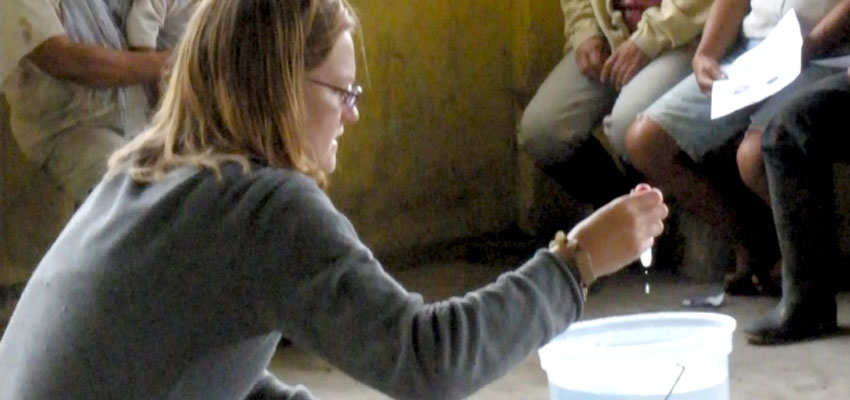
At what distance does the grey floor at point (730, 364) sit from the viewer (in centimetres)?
227

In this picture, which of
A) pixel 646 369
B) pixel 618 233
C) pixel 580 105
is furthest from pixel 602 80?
pixel 618 233

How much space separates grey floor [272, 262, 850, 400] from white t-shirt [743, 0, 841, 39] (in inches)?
23.3

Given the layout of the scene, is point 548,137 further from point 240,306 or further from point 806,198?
point 240,306

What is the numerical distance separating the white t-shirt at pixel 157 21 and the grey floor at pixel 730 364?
0.69 m

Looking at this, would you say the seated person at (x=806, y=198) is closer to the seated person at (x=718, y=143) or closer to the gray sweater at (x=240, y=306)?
the seated person at (x=718, y=143)

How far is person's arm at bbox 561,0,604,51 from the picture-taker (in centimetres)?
309

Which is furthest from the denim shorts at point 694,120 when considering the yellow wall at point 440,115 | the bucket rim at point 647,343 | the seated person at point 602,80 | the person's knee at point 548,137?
the bucket rim at point 647,343

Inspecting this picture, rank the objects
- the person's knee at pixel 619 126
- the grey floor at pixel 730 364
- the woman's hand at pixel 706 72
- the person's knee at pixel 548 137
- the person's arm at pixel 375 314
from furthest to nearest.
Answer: the person's knee at pixel 548 137 < the person's knee at pixel 619 126 < the woman's hand at pixel 706 72 < the grey floor at pixel 730 364 < the person's arm at pixel 375 314

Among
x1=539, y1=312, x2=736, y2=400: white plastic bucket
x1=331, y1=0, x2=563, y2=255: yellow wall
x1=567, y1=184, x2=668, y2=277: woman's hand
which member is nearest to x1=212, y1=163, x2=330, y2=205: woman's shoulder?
x1=567, y1=184, x2=668, y2=277: woman's hand

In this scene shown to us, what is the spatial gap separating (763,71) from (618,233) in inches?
56.0

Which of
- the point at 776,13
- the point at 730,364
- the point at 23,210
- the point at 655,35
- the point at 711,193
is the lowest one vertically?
the point at 23,210

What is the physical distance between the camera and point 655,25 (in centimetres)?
291

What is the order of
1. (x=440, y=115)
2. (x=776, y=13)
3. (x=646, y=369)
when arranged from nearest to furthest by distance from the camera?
(x=646, y=369) < (x=776, y=13) < (x=440, y=115)

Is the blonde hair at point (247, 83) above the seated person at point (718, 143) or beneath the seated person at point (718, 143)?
above
